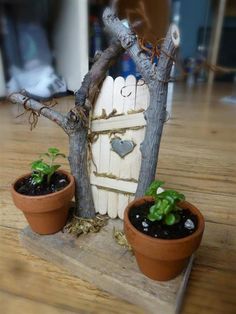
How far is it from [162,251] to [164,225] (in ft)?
0.12

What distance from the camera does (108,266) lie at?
41 cm

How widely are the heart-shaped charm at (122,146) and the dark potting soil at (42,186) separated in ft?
0.32

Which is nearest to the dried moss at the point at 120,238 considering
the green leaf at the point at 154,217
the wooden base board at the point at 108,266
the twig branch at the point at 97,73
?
the wooden base board at the point at 108,266

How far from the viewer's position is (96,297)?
384mm

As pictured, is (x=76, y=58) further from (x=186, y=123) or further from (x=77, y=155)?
(x=186, y=123)

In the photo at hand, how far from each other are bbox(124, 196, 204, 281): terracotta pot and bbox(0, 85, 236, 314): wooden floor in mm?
51

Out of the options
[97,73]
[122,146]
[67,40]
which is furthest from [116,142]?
[67,40]

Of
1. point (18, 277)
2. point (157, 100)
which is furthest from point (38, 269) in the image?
point (157, 100)

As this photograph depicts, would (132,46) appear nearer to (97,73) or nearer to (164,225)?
(97,73)

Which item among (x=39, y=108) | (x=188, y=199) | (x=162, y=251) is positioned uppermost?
(x=39, y=108)

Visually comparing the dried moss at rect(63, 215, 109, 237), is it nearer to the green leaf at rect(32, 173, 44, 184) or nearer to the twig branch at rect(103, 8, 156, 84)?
the green leaf at rect(32, 173, 44, 184)

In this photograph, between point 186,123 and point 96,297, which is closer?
point 96,297

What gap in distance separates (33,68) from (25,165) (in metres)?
0.27

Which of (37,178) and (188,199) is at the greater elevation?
(37,178)
